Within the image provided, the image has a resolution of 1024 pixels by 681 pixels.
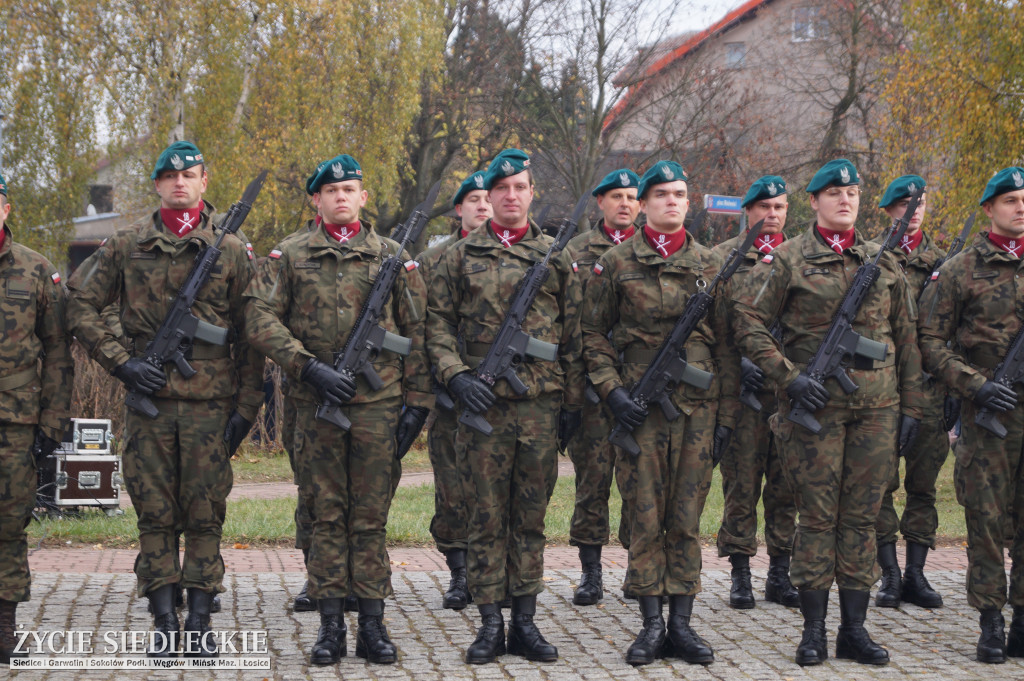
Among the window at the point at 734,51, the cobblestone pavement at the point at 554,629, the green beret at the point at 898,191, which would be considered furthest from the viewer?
the window at the point at 734,51

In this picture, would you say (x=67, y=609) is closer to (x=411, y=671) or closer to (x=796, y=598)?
(x=411, y=671)

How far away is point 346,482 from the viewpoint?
5.92 metres

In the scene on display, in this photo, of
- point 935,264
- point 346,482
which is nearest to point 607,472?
point 346,482

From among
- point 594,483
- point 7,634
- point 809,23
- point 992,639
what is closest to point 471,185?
point 594,483

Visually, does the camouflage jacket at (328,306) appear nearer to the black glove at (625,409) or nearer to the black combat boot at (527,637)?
the black glove at (625,409)

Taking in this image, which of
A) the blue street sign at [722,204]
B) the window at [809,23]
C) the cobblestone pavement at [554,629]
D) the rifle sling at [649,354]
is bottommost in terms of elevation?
the cobblestone pavement at [554,629]

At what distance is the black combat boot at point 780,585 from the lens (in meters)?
7.12

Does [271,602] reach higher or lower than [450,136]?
lower

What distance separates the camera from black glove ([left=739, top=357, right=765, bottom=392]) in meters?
6.91

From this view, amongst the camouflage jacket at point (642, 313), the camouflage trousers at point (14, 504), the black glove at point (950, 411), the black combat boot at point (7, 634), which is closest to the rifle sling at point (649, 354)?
the camouflage jacket at point (642, 313)

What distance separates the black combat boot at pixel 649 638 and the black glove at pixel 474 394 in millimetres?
1302

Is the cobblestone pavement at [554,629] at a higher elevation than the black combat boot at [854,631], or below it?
below

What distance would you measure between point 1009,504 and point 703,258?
6.89 ft

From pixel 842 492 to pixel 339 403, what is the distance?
104 inches
